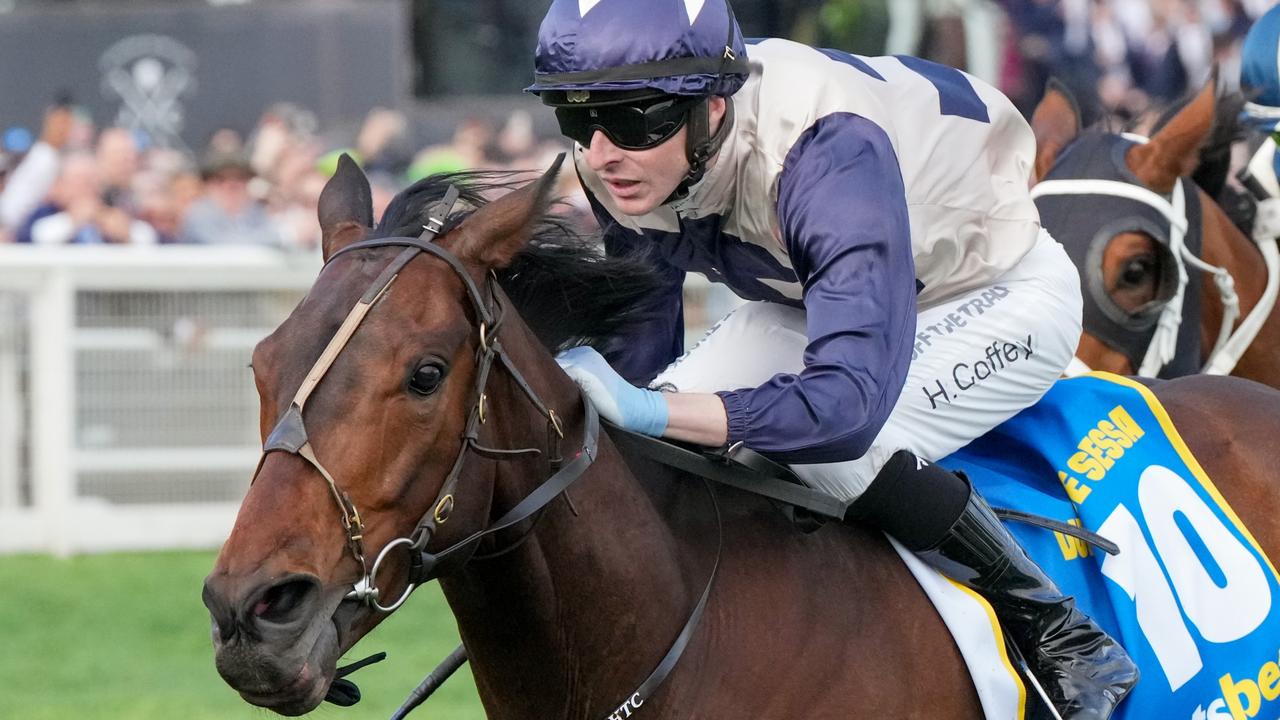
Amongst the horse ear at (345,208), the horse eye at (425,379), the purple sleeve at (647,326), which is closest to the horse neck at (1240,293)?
the purple sleeve at (647,326)

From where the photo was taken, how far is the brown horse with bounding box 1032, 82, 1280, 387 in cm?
495

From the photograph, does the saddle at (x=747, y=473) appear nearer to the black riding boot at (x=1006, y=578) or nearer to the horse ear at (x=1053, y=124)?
the black riding boot at (x=1006, y=578)

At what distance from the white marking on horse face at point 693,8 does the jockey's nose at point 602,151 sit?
0.25 metres

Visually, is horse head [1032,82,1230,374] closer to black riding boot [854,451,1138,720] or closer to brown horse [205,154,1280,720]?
black riding boot [854,451,1138,720]

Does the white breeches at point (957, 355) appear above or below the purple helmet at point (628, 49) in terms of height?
below

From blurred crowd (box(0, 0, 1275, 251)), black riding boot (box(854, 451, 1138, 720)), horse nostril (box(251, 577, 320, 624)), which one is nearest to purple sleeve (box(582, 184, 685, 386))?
black riding boot (box(854, 451, 1138, 720))

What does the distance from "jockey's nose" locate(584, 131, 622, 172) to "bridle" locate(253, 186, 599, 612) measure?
0.26m

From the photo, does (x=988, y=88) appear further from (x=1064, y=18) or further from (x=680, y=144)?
(x=1064, y=18)

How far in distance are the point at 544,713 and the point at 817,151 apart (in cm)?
106

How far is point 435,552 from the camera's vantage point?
8.91 ft

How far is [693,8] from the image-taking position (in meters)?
3.09

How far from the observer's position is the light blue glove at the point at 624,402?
2975 millimetres

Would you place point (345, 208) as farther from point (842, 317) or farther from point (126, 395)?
point (126, 395)

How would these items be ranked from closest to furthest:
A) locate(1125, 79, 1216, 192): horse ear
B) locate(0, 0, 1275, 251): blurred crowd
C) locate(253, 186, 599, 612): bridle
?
1. locate(253, 186, 599, 612): bridle
2. locate(1125, 79, 1216, 192): horse ear
3. locate(0, 0, 1275, 251): blurred crowd
